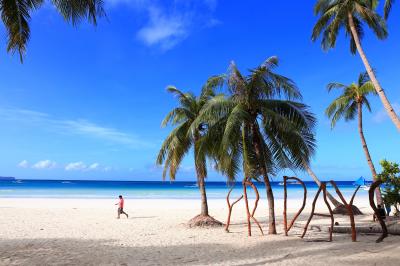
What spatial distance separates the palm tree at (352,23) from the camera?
14.9 m

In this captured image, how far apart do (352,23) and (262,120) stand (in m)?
7.35

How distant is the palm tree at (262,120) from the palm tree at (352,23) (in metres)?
4.63

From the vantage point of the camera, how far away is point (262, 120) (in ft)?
40.4

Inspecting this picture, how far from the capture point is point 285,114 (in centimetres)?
1238

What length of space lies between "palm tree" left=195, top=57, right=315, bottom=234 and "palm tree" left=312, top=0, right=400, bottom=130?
15.2 feet

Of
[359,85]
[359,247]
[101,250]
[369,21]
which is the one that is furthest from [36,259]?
[359,85]

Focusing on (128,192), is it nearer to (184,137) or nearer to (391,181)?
(184,137)

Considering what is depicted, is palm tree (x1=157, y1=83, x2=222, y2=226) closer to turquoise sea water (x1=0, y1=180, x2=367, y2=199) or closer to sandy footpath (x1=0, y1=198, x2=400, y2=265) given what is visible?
sandy footpath (x1=0, y1=198, x2=400, y2=265)

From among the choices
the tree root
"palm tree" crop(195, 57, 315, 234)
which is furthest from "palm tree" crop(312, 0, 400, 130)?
the tree root

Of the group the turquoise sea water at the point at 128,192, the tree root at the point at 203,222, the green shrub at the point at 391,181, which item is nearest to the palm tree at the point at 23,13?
the tree root at the point at 203,222

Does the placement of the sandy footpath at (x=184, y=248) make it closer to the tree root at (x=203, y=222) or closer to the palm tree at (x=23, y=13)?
the tree root at (x=203, y=222)

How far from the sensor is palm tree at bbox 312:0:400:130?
1488 centimetres

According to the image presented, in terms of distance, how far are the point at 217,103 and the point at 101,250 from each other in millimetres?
5932

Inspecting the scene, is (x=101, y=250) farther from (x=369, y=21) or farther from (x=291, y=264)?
(x=369, y=21)
